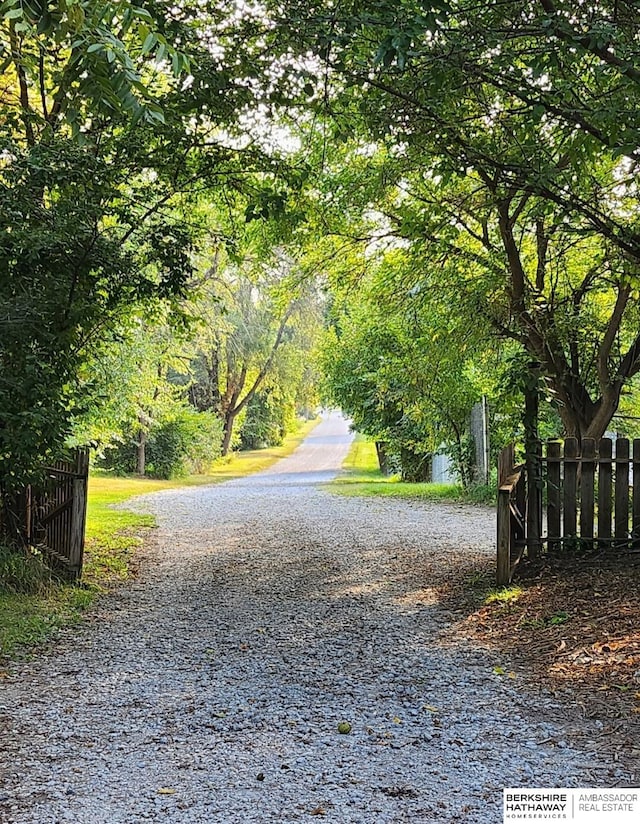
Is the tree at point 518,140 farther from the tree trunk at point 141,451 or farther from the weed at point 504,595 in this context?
the tree trunk at point 141,451

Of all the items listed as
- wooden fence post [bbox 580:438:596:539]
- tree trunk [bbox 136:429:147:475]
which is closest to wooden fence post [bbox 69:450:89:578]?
wooden fence post [bbox 580:438:596:539]

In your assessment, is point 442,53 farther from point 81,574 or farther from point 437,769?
point 81,574

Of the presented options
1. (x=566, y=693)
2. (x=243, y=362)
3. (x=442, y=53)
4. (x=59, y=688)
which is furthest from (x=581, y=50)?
(x=243, y=362)

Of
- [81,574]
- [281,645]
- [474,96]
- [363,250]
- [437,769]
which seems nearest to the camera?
[437,769]

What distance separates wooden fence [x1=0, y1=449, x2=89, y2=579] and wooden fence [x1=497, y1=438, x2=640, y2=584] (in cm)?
456

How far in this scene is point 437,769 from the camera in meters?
3.71

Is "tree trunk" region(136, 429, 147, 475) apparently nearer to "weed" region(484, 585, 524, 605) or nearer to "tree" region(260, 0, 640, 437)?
"tree" region(260, 0, 640, 437)

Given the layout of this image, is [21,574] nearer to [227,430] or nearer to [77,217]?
[77,217]

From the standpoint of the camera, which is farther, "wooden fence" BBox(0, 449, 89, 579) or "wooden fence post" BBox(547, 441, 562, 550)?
"wooden fence post" BBox(547, 441, 562, 550)

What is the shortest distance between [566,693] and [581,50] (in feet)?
12.7

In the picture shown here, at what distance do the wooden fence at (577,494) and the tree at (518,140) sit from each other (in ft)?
2.49

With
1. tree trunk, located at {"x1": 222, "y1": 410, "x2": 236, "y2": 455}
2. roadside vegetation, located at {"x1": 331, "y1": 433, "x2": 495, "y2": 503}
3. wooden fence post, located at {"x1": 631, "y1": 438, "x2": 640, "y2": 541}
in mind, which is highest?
tree trunk, located at {"x1": 222, "y1": 410, "x2": 236, "y2": 455}

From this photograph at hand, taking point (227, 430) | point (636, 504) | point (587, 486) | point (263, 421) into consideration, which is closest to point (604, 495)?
point (587, 486)

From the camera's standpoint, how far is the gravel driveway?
3.43 metres
